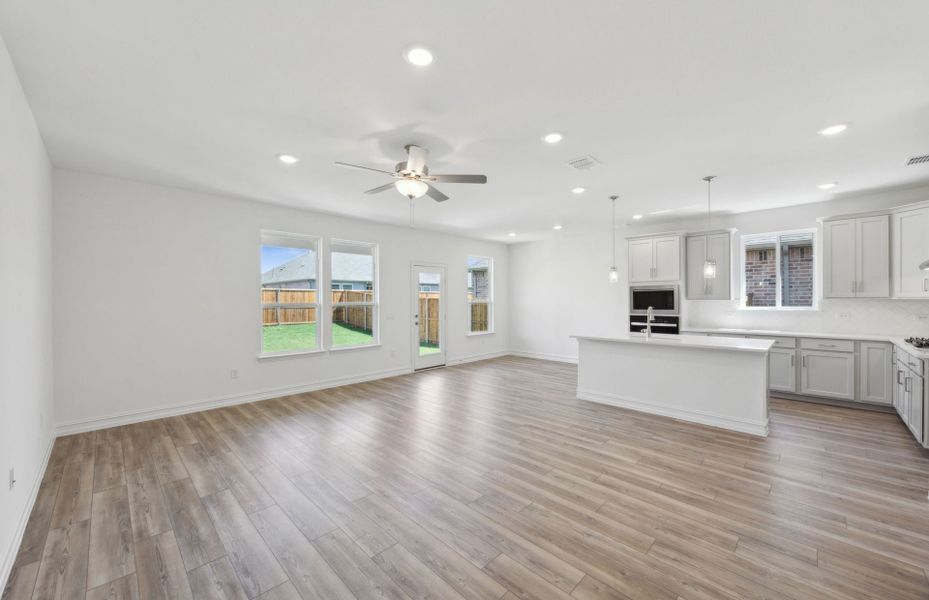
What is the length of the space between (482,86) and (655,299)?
17.1 feet

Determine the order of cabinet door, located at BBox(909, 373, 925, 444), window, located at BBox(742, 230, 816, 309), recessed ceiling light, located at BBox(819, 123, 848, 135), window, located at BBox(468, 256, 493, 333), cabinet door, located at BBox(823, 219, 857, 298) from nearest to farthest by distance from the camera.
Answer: recessed ceiling light, located at BBox(819, 123, 848, 135) → cabinet door, located at BBox(909, 373, 925, 444) → cabinet door, located at BBox(823, 219, 857, 298) → window, located at BBox(742, 230, 816, 309) → window, located at BBox(468, 256, 493, 333)

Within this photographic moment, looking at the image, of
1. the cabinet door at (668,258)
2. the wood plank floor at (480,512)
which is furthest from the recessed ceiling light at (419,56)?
the cabinet door at (668,258)

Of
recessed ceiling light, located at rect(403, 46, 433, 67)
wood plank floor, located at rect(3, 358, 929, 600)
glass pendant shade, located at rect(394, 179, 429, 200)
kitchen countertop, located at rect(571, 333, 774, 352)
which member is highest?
recessed ceiling light, located at rect(403, 46, 433, 67)

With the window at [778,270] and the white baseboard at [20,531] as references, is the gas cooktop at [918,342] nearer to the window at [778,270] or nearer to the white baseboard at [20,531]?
the window at [778,270]


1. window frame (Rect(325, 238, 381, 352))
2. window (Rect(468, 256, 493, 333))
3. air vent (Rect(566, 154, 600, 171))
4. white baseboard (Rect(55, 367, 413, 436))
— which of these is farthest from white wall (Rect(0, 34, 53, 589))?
window (Rect(468, 256, 493, 333))

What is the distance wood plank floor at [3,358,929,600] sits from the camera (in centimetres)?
190

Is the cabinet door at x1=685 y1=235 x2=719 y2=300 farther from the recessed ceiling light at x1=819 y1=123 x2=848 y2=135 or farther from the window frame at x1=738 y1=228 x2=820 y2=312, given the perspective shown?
the recessed ceiling light at x1=819 y1=123 x2=848 y2=135

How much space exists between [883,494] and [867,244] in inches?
145

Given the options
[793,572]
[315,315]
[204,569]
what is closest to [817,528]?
[793,572]

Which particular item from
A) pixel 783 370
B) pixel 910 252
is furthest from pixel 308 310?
pixel 910 252

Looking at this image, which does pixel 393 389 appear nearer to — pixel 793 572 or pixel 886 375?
pixel 793 572

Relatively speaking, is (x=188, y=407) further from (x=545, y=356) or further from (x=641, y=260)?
(x=641, y=260)

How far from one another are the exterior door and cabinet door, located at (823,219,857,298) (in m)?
6.04

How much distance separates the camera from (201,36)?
1.96 meters
